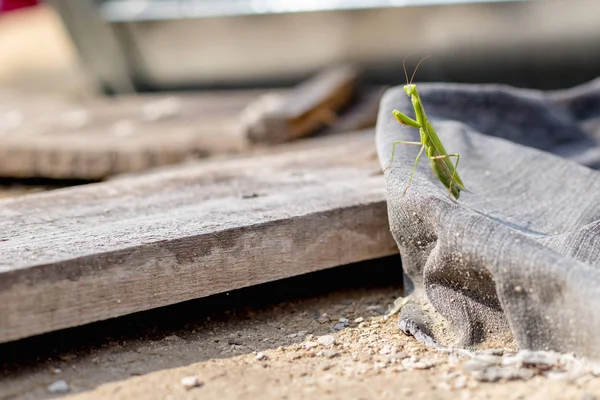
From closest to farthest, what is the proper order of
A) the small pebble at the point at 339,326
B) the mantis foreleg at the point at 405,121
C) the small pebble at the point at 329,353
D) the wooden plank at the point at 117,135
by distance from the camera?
the small pebble at the point at 329,353 < the small pebble at the point at 339,326 < the mantis foreleg at the point at 405,121 < the wooden plank at the point at 117,135

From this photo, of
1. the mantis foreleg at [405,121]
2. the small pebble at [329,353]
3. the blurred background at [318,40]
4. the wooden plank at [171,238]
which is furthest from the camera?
the blurred background at [318,40]

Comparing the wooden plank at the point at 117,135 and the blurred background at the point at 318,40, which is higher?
the blurred background at the point at 318,40

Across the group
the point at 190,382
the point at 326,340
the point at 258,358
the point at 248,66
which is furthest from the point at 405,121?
the point at 248,66

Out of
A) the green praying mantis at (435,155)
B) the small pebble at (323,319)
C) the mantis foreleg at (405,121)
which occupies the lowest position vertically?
the small pebble at (323,319)

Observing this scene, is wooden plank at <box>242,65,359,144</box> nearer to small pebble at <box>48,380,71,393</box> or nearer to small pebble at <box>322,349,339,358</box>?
small pebble at <box>322,349,339,358</box>

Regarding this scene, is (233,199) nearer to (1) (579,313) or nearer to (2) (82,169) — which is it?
(1) (579,313)

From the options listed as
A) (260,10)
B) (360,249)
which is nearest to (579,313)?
(360,249)

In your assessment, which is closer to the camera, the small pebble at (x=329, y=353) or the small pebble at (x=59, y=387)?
the small pebble at (x=59, y=387)

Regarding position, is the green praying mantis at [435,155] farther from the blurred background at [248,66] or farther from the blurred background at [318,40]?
the blurred background at [318,40]

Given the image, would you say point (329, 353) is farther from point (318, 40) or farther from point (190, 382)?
point (318, 40)

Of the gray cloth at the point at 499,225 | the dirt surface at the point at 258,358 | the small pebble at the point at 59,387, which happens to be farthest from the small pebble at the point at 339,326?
the small pebble at the point at 59,387
